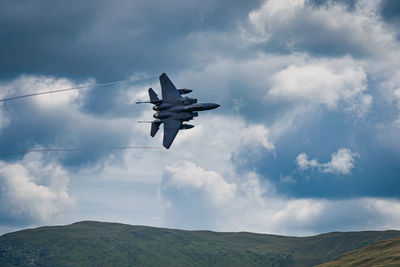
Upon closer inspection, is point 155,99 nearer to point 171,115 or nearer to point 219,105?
point 171,115

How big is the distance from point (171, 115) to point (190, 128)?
18.4 ft

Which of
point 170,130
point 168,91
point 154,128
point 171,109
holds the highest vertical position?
point 168,91

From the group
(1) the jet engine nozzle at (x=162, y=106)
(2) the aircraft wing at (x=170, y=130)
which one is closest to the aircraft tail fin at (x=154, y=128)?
(2) the aircraft wing at (x=170, y=130)

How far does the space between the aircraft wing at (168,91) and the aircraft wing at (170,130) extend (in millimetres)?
5446

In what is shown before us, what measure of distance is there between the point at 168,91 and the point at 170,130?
10.3 m

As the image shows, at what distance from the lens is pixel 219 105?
9719cm

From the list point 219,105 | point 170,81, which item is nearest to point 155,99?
point 170,81

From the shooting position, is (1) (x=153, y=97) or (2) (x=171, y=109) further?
(1) (x=153, y=97)

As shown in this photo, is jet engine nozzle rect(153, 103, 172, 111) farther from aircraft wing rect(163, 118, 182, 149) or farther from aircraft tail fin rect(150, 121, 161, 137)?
aircraft tail fin rect(150, 121, 161, 137)

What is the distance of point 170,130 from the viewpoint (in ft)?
324

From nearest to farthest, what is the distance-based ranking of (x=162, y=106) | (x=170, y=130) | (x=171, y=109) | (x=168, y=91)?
(x=170, y=130) < (x=171, y=109) < (x=162, y=106) < (x=168, y=91)

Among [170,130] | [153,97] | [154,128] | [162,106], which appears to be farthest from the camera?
[154,128]

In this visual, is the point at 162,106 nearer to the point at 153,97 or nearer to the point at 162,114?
the point at 162,114

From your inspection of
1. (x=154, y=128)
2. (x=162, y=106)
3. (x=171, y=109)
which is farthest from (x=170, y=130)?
(x=162, y=106)
